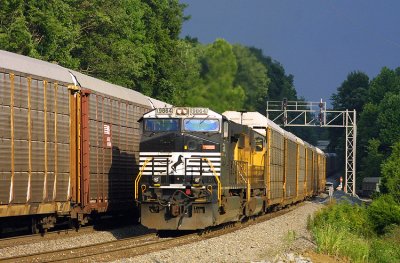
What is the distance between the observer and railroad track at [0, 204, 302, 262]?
17.1m

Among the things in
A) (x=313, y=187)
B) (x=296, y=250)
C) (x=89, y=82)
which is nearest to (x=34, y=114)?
(x=89, y=82)

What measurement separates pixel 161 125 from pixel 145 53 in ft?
127

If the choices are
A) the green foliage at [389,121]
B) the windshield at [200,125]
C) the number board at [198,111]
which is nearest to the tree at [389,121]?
the green foliage at [389,121]

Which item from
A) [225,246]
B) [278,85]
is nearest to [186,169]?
[225,246]

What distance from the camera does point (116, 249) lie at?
19094mm

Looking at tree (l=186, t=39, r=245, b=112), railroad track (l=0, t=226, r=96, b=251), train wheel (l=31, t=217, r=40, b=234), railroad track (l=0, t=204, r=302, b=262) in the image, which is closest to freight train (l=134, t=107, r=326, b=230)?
railroad track (l=0, t=204, r=302, b=262)

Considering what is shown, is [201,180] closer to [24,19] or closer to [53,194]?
[53,194]

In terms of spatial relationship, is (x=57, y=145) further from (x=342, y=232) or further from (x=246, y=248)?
(x=342, y=232)

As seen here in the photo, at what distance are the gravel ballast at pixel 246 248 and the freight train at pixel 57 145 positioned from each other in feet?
12.0

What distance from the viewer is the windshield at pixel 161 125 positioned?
76.3 ft

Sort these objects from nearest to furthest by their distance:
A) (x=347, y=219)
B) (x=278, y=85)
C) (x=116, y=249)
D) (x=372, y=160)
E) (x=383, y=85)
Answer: (x=116, y=249) < (x=347, y=219) < (x=372, y=160) < (x=278, y=85) < (x=383, y=85)

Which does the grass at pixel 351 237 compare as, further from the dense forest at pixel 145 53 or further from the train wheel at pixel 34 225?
the train wheel at pixel 34 225

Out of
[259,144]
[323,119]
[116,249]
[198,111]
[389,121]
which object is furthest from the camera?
[389,121]

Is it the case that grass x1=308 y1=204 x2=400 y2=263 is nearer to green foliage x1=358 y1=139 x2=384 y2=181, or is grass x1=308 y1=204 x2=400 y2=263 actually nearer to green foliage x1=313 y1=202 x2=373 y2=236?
green foliage x1=313 y1=202 x2=373 y2=236
